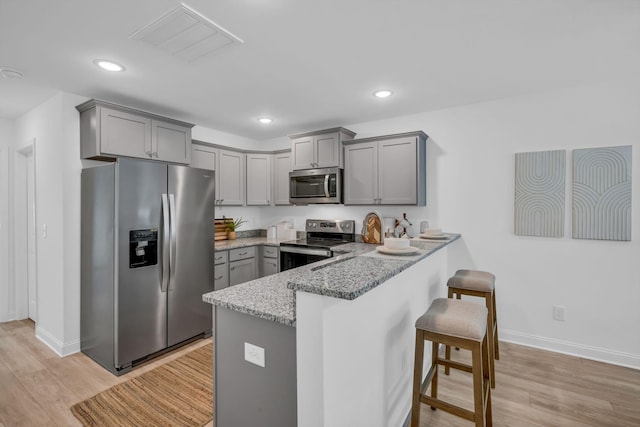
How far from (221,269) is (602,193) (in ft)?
12.8

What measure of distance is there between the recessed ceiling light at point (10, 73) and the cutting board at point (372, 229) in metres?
3.56

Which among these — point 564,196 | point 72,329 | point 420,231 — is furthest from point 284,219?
point 564,196

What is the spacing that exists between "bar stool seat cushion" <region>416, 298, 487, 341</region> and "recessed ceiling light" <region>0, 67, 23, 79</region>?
3577mm

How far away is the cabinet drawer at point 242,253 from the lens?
12.5 ft

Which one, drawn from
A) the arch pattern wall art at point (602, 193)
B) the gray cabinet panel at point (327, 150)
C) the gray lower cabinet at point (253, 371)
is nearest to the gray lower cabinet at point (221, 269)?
the gray cabinet panel at point (327, 150)

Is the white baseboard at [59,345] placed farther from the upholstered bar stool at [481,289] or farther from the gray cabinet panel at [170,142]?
the upholstered bar stool at [481,289]

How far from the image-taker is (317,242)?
4035 millimetres

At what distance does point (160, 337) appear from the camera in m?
2.90

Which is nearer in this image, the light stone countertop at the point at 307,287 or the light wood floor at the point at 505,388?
the light stone countertop at the point at 307,287

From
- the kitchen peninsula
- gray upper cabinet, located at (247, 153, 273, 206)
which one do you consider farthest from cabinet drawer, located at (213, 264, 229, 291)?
the kitchen peninsula

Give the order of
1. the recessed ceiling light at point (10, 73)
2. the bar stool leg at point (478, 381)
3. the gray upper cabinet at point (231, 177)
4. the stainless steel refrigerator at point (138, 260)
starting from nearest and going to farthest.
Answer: the bar stool leg at point (478, 381)
the recessed ceiling light at point (10, 73)
the stainless steel refrigerator at point (138, 260)
the gray upper cabinet at point (231, 177)

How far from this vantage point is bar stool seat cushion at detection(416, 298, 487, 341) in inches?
63.0

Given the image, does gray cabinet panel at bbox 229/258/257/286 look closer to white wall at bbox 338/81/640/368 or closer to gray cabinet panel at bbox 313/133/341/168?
gray cabinet panel at bbox 313/133/341/168

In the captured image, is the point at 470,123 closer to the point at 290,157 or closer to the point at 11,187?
the point at 290,157
